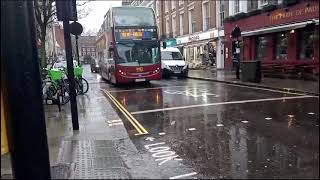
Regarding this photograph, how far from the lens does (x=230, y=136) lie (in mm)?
7008

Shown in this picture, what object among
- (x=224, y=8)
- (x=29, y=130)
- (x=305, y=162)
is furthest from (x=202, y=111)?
(x=224, y=8)

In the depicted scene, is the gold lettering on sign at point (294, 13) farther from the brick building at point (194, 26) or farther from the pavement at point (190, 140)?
the brick building at point (194, 26)

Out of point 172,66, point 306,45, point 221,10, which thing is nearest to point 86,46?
point 221,10

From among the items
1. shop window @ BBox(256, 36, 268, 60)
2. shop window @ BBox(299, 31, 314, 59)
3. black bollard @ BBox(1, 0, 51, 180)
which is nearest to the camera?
black bollard @ BBox(1, 0, 51, 180)

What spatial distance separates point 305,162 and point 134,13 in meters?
14.3

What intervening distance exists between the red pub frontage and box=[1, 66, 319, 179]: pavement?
7.22 meters

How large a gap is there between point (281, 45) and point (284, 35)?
728 mm

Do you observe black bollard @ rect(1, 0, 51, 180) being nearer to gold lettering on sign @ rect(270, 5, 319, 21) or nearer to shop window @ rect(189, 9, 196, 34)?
gold lettering on sign @ rect(270, 5, 319, 21)

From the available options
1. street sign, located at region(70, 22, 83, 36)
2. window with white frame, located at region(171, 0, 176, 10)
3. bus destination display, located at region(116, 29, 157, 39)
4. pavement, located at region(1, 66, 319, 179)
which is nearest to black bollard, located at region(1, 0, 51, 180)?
pavement, located at region(1, 66, 319, 179)

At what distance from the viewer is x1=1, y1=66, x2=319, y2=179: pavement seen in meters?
5.04

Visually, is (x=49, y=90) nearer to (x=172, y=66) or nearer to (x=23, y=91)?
(x=23, y=91)

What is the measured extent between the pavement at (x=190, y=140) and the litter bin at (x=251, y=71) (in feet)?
18.6

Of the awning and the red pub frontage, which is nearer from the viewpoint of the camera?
the awning

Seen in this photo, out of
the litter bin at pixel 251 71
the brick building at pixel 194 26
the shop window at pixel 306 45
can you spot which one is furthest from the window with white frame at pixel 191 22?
the litter bin at pixel 251 71
